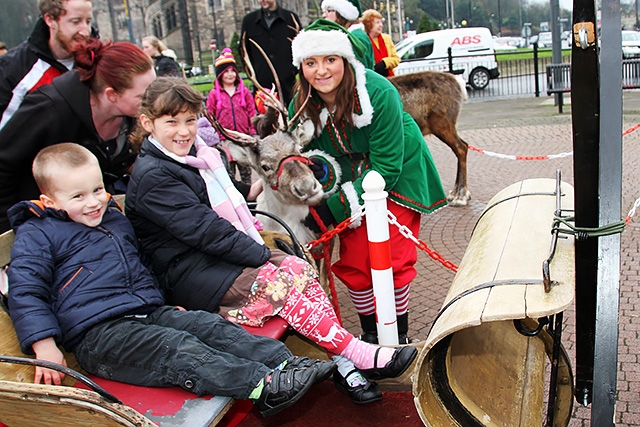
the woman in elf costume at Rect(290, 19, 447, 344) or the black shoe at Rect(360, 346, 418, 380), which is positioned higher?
the woman in elf costume at Rect(290, 19, 447, 344)

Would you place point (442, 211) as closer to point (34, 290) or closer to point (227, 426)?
point (227, 426)

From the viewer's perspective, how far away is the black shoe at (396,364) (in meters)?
3.04

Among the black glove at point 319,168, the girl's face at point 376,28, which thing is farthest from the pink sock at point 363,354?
the girl's face at point 376,28

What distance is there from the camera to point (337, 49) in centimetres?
380

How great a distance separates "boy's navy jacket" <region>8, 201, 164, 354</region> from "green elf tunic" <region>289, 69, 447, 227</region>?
153 cm

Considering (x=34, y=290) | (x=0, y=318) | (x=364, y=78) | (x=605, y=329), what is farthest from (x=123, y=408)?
(x=364, y=78)

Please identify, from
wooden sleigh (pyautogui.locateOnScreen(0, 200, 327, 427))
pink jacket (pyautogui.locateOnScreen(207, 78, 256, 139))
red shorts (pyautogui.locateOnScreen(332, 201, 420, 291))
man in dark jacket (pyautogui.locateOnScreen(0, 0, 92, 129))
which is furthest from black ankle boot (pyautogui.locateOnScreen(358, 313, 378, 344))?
pink jacket (pyautogui.locateOnScreen(207, 78, 256, 139))

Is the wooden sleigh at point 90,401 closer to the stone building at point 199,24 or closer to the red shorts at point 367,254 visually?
the red shorts at point 367,254

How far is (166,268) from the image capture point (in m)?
3.26

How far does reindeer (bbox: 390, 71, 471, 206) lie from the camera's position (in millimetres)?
7965

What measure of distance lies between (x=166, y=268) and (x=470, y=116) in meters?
14.2

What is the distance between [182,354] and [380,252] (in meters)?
1.41

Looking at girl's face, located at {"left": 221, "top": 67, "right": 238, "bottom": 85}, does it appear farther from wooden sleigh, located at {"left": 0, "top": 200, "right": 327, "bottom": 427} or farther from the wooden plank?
the wooden plank

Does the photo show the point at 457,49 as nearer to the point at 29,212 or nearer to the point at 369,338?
the point at 369,338
